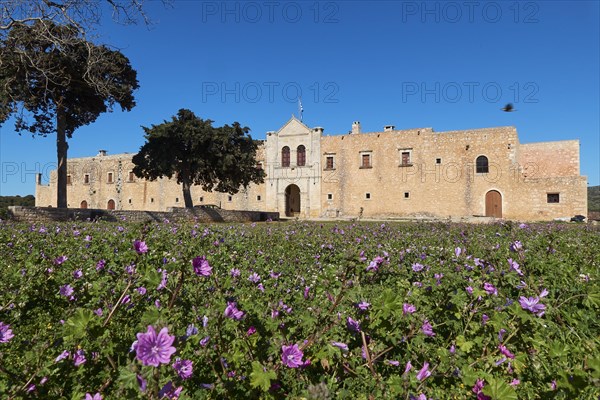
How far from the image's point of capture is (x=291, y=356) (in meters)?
1.40

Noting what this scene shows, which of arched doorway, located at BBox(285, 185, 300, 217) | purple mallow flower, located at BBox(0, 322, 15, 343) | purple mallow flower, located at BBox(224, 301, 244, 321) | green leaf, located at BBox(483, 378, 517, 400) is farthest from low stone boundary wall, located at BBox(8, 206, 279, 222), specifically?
green leaf, located at BBox(483, 378, 517, 400)

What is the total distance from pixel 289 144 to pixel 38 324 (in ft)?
103

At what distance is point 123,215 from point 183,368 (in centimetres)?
1891

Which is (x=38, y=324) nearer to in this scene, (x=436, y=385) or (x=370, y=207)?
(x=436, y=385)

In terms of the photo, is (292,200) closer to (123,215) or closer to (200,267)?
(123,215)

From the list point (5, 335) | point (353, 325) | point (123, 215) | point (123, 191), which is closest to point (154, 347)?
point (5, 335)

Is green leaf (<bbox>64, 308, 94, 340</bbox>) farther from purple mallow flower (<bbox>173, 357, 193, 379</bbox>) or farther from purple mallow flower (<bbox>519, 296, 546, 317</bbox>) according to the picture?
purple mallow flower (<bbox>519, 296, 546, 317</bbox>)

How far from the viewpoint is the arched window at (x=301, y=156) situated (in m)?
33.4

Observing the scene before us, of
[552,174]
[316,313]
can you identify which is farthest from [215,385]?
[552,174]

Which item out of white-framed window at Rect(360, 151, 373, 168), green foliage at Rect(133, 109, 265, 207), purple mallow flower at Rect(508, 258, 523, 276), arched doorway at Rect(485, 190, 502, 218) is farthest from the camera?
white-framed window at Rect(360, 151, 373, 168)

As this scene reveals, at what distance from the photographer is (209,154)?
24.0 meters

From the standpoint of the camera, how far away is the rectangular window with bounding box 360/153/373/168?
31953 mm

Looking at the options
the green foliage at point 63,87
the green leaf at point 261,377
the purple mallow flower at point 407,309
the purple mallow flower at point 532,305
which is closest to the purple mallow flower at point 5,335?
the green leaf at point 261,377

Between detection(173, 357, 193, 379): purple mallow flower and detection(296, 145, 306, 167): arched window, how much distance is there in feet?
105
